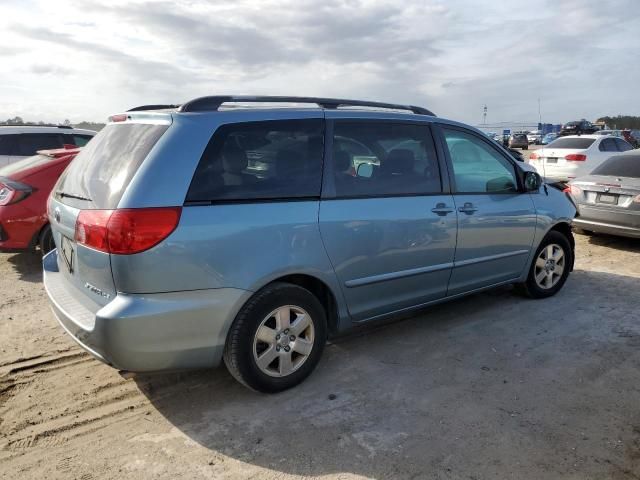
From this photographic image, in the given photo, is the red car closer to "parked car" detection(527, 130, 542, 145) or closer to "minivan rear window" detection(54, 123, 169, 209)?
"minivan rear window" detection(54, 123, 169, 209)

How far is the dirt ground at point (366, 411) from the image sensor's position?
8.98ft

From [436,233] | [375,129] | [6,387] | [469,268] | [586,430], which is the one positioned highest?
[375,129]

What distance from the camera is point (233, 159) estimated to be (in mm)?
3150

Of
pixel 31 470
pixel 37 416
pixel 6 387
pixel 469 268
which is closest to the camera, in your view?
pixel 31 470

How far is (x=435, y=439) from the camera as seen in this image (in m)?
2.94

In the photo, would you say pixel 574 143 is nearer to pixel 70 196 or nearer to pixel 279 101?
pixel 279 101

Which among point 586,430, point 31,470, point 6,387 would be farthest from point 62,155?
point 586,430

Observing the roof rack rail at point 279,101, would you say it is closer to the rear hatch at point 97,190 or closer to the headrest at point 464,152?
the rear hatch at point 97,190

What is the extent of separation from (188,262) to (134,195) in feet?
1.50

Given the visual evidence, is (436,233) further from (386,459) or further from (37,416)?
(37,416)

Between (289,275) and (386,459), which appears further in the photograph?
(289,275)

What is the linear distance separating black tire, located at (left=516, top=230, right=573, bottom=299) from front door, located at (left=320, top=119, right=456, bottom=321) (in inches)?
54.9

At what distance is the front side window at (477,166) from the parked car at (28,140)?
22.5 ft

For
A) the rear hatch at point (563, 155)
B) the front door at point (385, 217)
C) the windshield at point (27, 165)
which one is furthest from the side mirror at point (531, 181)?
the rear hatch at point (563, 155)
